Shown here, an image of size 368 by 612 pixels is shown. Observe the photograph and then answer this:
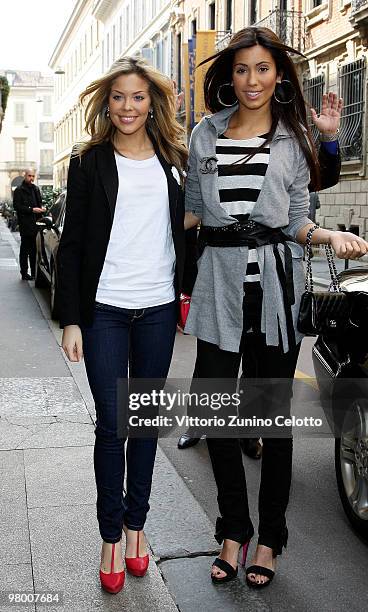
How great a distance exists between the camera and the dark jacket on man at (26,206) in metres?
13.9

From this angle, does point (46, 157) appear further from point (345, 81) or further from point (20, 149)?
point (345, 81)

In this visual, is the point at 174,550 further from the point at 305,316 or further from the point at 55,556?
the point at 305,316

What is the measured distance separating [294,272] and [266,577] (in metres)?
1.15

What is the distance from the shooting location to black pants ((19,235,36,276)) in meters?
13.8

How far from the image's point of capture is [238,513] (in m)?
3.13

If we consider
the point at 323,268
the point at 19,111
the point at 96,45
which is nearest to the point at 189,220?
the point at 323,268

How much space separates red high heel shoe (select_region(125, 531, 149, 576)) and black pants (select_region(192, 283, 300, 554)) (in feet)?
0.98

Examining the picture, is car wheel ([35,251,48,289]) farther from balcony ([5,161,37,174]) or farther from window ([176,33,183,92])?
balcony ([5,161,37,174])

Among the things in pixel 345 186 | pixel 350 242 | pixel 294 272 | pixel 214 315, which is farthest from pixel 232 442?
pixel 345 186

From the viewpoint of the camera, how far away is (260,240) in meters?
2.95

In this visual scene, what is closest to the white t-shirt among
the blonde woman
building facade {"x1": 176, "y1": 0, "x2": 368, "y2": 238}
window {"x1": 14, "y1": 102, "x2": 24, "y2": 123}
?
the blonde woman

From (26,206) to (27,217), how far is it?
0.79ft

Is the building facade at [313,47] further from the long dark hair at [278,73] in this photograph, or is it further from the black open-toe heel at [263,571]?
the black open-toe heel at [263,571]

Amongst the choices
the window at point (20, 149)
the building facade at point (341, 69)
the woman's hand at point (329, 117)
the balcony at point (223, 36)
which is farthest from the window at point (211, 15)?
the window at point (20, 149)
